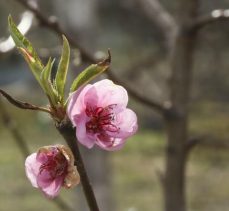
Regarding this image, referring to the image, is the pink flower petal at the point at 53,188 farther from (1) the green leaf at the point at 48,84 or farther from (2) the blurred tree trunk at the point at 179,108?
(2) the blurred tree trunk at the point at 179,108

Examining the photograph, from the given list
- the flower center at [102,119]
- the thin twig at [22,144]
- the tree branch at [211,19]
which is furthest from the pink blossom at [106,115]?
the thin twig at [22,144]

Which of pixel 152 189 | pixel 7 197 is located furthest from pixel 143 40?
pixel 7 197

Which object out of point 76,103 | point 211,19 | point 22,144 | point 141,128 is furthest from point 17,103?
point 141,128

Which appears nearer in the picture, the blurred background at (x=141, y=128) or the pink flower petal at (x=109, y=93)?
the pink flower petal at (x=109, y=93)

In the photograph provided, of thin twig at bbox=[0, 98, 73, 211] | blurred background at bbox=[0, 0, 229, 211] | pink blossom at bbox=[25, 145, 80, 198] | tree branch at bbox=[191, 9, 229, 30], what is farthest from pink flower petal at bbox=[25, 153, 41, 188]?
blurred background at bbox=[0, 0, 229, 211]

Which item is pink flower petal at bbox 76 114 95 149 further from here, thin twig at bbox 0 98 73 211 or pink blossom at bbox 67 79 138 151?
thin twig at bbox 0 98 73 211

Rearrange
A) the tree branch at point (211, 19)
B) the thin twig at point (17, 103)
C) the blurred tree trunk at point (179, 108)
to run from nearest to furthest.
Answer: the thin twig at point (17, 103), the tree branch at point (211, 19), the blurred tree trunk at point (179, 108)
